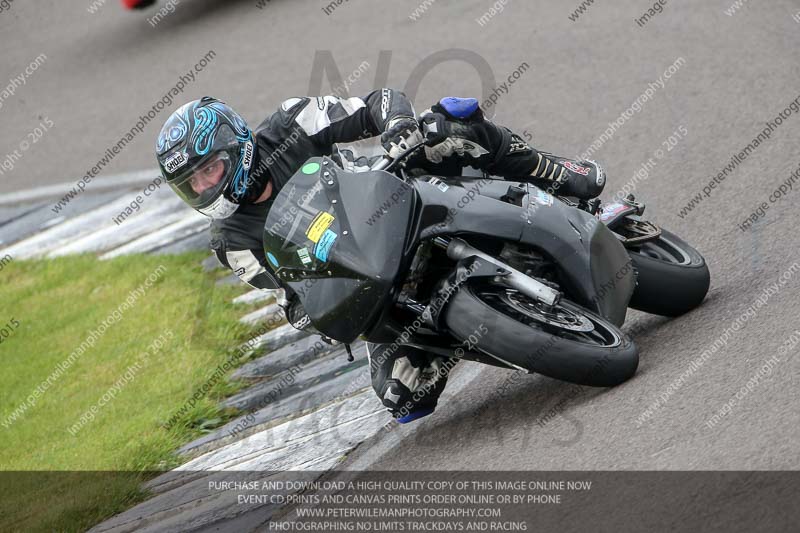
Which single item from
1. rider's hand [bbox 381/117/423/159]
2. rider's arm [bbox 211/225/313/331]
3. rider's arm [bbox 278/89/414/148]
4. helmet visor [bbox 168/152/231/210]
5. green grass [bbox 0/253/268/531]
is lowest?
green grass [bbox 0/253/268/531]

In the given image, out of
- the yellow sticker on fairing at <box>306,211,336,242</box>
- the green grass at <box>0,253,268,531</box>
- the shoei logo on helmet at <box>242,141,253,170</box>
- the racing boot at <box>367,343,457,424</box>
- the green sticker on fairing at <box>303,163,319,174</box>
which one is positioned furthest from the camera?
the green grass at <box>0,253,268,531</box>

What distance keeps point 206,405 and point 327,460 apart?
1561 millimetres

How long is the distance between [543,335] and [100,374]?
172 inches

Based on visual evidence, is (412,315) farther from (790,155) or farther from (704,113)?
(704,113)

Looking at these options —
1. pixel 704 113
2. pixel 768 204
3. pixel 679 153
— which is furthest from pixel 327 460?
pixel 704 113

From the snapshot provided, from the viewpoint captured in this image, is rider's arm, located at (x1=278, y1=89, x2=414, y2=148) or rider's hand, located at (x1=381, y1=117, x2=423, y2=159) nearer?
rider's hand, located at (x1=381, y1=117, x2=423, y2=159)

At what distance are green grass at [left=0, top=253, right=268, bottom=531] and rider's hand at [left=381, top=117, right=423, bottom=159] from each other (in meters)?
2.57

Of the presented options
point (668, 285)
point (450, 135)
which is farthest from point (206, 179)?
point (668, 285)

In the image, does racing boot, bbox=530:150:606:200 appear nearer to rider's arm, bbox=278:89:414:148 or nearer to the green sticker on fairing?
rider's arm, bbox=278:89:414:148

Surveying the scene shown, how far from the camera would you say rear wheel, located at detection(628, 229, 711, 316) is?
5594mm

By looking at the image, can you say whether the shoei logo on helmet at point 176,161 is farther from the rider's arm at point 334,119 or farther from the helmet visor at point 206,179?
the rider's arm at point 334,119

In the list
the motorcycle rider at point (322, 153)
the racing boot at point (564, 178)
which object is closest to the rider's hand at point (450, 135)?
the motorcycle rider at point (322, 153)

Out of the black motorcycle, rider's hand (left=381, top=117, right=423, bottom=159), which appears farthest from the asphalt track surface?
rider's hand (left=381, top=117, right=423, bottom=159)

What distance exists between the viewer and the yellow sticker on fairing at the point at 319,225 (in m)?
4.64
